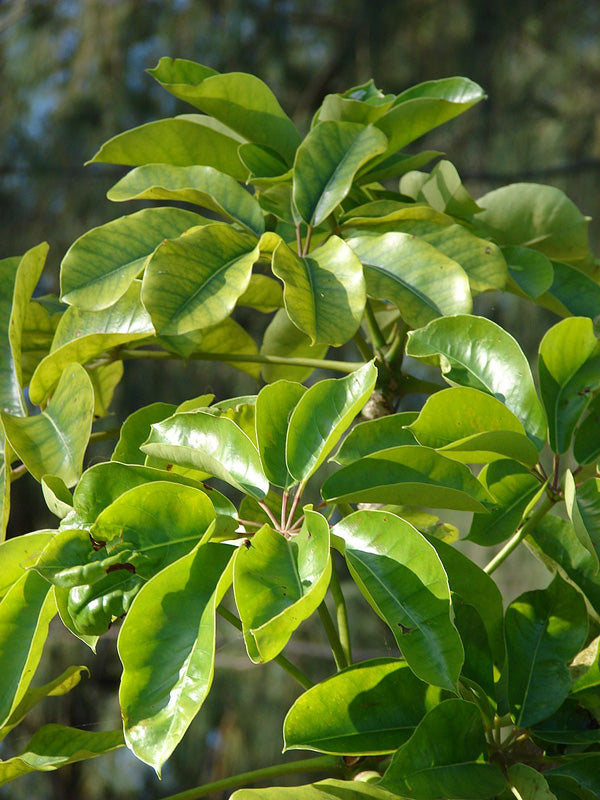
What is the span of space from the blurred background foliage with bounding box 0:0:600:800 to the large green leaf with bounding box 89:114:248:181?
2000 mm

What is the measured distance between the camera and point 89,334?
57 centimetres

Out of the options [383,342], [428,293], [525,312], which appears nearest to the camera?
[428,293]

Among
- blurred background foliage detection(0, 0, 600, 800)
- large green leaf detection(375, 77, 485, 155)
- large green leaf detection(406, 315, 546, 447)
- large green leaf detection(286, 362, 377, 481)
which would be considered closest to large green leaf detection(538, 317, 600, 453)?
large green leaf detection(406, 315, 546, 447)

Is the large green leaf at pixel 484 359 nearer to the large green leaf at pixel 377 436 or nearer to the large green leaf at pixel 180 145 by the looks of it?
the large green leaf at pixel 377 436

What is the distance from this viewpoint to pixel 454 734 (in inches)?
17.3

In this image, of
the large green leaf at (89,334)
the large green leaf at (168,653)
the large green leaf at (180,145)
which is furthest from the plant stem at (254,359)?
the large green leaf at (168,653)

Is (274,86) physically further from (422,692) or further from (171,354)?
(422,692)

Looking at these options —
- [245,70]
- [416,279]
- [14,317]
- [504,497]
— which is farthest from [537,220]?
[245,70]

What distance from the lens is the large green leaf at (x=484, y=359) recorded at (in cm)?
49

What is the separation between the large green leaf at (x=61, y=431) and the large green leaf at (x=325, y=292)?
0.14 metres

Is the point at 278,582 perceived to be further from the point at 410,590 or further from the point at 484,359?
the point at 484,359

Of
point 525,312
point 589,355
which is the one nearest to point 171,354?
point 589,355

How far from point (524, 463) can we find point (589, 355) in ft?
0.24

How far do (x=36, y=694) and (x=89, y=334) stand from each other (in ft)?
0.75
